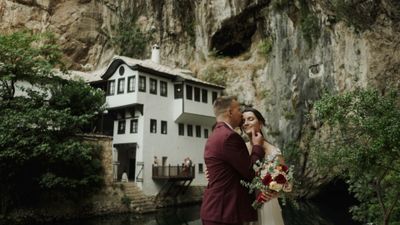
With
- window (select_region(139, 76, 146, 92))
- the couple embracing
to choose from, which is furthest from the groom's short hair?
window (select_region(139, 76, 146, 92))

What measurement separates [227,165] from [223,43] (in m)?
35.1

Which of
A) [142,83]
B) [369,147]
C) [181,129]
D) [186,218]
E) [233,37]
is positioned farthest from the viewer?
[233,37]

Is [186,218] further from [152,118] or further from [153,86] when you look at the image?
[153,86]

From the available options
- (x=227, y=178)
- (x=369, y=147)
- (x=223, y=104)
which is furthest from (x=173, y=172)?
(x=227, y=178)

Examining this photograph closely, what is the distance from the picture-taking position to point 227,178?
3.86 metres

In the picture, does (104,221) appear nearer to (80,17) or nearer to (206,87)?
(206,87)

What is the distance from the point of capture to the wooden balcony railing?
27578 mm

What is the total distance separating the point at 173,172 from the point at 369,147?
65.8 ft

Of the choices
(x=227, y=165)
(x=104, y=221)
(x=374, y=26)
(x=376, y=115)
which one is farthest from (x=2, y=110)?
(x=374, y=26)

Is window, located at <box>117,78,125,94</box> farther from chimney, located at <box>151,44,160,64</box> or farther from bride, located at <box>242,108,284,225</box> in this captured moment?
bride, located at <box>242,108,284,225</box>

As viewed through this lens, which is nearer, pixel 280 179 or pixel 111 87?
pixel 280 179

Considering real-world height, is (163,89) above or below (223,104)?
above

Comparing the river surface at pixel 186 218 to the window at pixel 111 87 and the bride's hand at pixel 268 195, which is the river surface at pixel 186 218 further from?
the bride's hand at pixel 268 195

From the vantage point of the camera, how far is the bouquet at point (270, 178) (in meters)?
4.00
